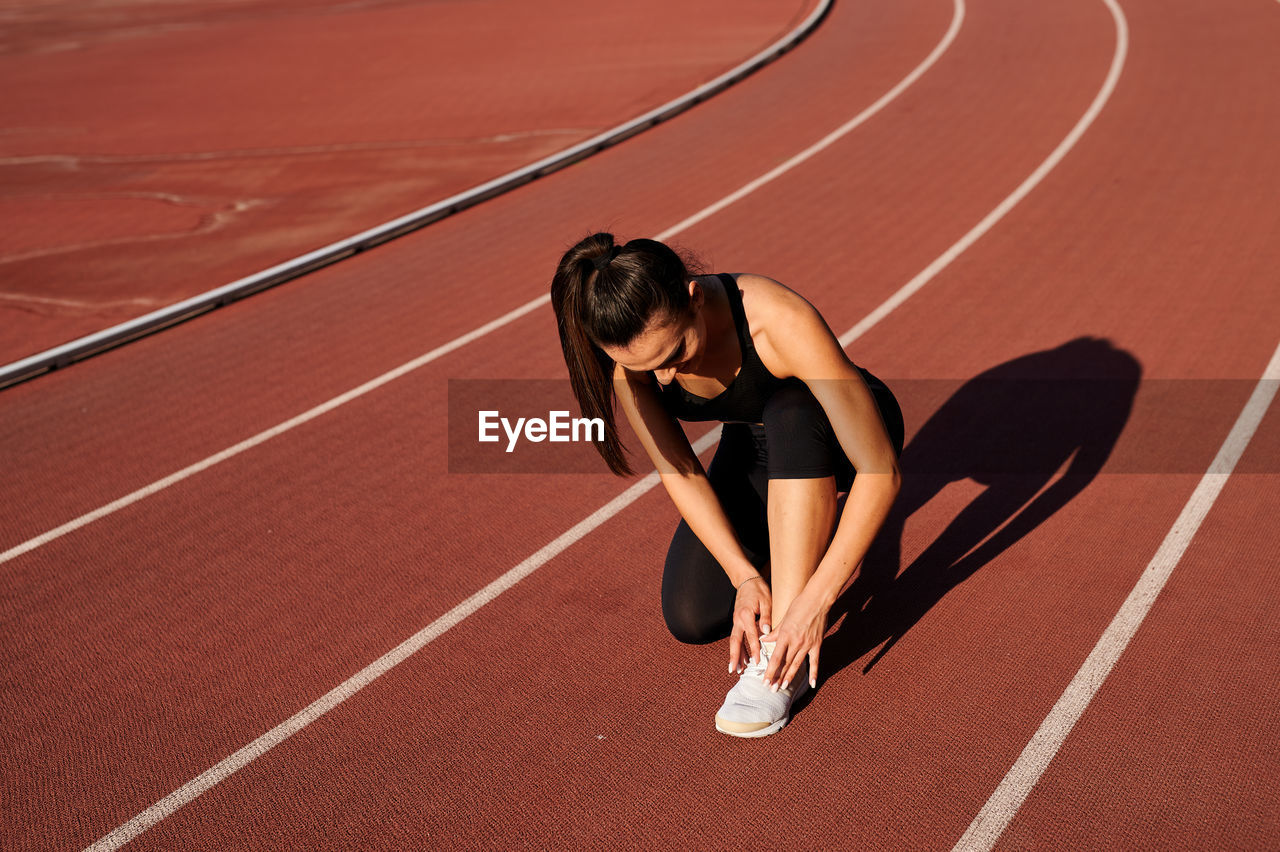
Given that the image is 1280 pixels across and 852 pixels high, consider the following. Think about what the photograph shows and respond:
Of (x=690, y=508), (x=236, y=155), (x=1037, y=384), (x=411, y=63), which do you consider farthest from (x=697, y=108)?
(x=690, y=508)

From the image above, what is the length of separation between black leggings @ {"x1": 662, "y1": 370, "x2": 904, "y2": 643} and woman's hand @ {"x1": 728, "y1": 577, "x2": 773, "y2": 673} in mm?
285

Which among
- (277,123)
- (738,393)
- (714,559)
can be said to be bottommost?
(714,559)

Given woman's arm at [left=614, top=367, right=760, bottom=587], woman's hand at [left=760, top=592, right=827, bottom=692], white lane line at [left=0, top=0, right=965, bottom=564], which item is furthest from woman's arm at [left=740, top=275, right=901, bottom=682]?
white lane line at [left=0, top=0, right=965, bottom=564]

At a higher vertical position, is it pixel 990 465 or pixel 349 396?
pixel 990 465

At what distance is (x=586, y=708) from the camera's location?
10.8ft

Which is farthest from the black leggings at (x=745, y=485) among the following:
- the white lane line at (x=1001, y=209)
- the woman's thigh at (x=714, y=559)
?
the white lane line at (x=1001, y=209)

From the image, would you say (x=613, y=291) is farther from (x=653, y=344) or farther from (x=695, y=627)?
(x=695, y=627)

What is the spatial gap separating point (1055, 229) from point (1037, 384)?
2523 mm

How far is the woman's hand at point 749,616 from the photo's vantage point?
2.87m

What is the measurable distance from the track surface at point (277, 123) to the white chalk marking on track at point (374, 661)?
2621 mm

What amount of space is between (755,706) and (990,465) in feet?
6.64

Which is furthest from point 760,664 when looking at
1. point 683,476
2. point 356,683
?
point 356,683

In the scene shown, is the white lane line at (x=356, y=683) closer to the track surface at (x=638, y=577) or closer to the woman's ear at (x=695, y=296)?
the track surface at (x=638, y=577)

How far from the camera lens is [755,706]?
9.79 ft
